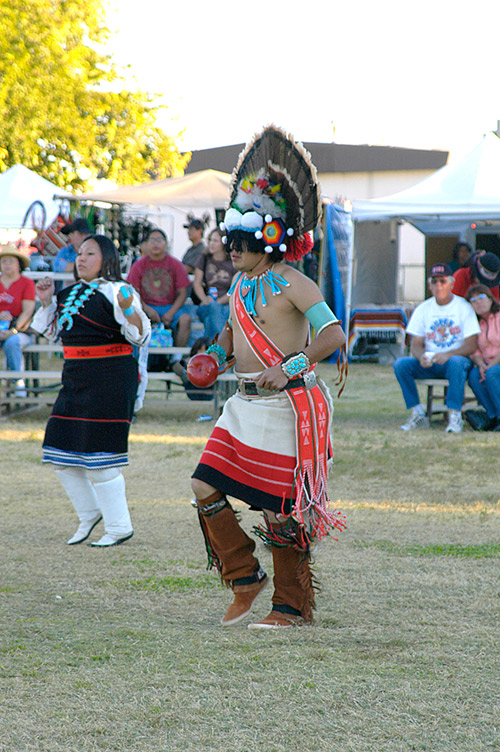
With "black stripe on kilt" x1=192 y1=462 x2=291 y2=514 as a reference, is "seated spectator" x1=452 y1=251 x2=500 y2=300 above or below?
above

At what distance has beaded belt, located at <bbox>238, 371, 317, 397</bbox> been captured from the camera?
153 inches

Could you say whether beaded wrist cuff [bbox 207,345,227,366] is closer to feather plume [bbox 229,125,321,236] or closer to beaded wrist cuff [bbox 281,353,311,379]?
beaded wrist cuff [bbox 281,353,311,379]

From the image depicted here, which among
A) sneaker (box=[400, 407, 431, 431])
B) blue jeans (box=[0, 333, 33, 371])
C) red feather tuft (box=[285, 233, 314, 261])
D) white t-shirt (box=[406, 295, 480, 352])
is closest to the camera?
red feather tuft (box=[285, 233, 314, 261])

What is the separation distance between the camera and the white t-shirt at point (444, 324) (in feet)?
31.3

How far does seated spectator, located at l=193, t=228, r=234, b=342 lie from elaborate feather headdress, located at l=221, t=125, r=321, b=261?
6433 millimetres

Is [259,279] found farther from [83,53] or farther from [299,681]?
[83,53]

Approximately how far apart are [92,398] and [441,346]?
5340 mm

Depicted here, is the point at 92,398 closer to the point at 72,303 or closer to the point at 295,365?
the point at 72,303

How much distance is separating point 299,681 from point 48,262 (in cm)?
1144

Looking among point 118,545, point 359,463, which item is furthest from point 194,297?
point 118,545

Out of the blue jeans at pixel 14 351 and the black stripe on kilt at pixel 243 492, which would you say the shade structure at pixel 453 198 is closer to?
Result: the blue jeans at pixel 14 351

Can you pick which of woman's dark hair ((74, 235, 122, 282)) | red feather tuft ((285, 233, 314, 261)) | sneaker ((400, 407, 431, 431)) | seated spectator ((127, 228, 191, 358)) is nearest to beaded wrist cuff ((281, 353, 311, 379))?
red feather tuft ((285, 233, 314, 261))

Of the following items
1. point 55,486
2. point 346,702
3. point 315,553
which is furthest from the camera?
point 55,486

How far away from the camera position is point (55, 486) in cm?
689
